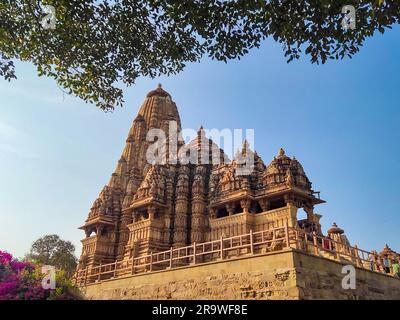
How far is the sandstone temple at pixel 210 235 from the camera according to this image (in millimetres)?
13867

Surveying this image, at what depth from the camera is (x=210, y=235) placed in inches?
1024

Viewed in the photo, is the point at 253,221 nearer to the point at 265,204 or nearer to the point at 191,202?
the point at 265,204

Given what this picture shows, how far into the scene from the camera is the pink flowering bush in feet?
35.3

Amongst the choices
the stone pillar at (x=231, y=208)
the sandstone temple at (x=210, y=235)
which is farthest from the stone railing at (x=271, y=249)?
the stone pillar at (x=231, y=208)

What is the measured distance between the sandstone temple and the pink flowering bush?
579 cm

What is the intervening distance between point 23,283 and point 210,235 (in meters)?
16.2

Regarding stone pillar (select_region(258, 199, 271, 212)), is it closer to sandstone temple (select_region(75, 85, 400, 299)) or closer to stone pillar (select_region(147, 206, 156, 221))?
sandstone temple (select_region(75, 85, 400, 299))

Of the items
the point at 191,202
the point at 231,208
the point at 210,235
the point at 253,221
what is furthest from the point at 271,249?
the point at 191,202

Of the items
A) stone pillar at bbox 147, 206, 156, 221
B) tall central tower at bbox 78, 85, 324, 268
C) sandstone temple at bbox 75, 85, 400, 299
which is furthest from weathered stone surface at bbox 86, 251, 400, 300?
stone pillar at bbox 147, 206, 156, 221

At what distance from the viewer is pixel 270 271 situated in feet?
43.6

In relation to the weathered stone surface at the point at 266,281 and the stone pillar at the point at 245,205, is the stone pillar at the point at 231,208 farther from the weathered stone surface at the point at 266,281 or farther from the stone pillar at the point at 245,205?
the weathered stone surface at the point at 266,281

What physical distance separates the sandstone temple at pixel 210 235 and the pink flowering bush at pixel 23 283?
19.0 feet
